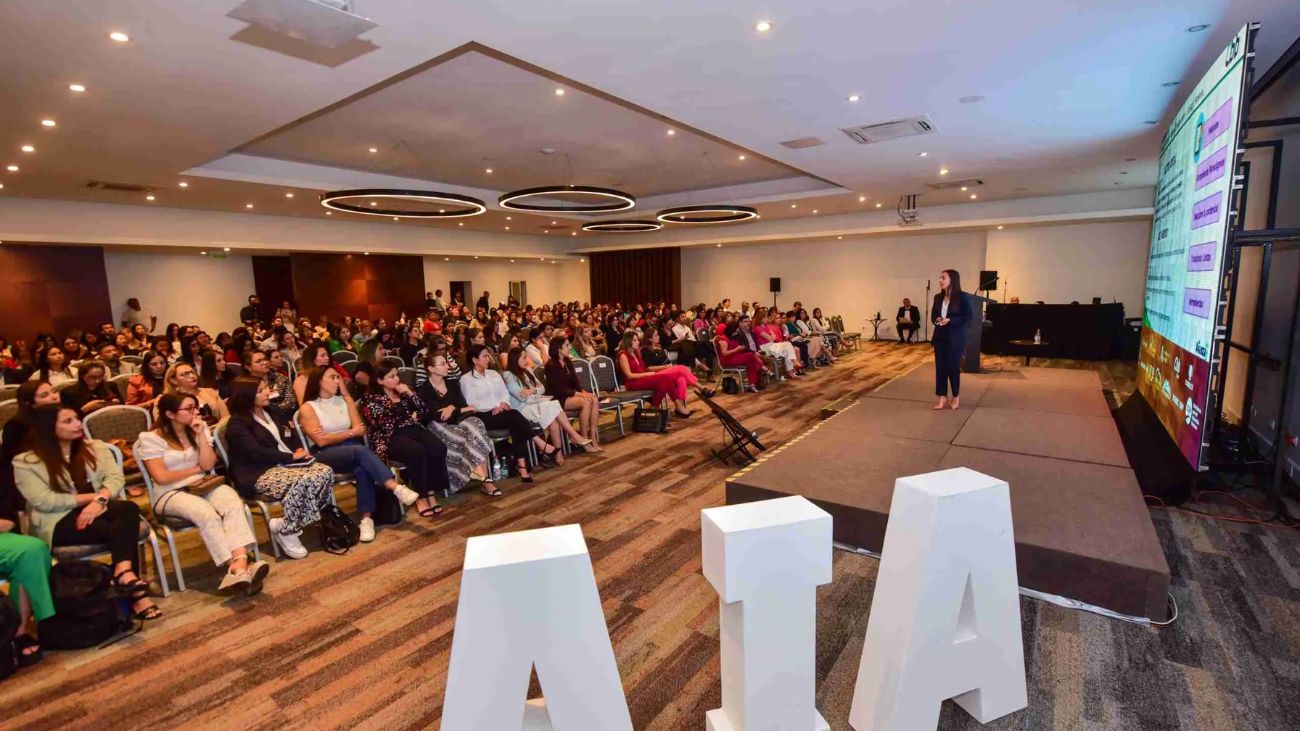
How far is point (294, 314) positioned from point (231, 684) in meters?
14.0

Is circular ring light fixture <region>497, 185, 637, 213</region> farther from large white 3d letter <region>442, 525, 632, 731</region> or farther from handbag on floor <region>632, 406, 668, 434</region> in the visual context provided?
large white 3d letter <region>442, 525, 632, 731</region>

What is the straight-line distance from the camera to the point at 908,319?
15.8 m

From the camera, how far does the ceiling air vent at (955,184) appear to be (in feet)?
33.7

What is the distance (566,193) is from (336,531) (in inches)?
246

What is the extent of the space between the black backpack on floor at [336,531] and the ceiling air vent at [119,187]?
326 inches

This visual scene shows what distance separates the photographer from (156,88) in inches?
189

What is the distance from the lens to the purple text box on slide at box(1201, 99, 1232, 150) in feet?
11.2

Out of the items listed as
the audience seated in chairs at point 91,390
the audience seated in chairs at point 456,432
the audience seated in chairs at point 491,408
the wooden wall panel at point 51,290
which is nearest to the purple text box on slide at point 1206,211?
the audience seated in chairs at point 491,408

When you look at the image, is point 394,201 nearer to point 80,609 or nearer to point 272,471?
point 272,471

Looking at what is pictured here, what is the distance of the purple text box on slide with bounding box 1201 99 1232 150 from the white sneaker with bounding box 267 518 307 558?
249 inches

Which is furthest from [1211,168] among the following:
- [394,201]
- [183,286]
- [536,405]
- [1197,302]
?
[183,286]

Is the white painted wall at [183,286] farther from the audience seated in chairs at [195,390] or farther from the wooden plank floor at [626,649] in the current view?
the wooden plank floor at [626,649]

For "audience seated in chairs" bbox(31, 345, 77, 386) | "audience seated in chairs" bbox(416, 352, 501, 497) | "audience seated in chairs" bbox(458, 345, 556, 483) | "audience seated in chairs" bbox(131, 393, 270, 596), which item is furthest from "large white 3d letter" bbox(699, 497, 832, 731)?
"audience seated in chairs" bbox(31, 345, 77, 386)

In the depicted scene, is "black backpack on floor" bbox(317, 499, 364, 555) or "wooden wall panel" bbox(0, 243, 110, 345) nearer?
"black backpack on floor" bbox(317, 499, 364, 555)
